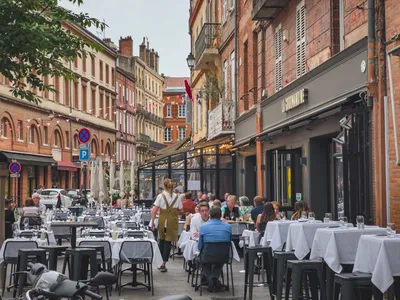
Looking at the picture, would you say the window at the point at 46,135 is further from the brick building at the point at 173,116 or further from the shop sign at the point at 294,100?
the brick building at the point at 173,116

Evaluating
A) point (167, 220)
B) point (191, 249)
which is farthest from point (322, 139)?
point (191, 249)

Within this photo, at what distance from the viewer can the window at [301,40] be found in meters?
20.5

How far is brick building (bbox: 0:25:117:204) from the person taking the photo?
4978 centimetres

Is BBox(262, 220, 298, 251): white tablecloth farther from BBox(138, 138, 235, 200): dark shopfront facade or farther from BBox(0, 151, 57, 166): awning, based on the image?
BBox(0, 151, 57, 166): awning

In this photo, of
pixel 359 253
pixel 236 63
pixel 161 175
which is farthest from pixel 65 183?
pixel 359 253

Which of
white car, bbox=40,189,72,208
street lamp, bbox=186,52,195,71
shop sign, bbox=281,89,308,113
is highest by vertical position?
street lamp, bbox=186,52,195,71

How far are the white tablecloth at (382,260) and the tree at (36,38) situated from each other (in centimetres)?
745

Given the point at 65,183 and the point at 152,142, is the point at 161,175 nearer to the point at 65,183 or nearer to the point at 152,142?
the point at 65,183

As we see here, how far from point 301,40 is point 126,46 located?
75.5 meters

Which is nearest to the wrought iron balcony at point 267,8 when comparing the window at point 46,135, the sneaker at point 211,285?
the sneaker at point 211,285

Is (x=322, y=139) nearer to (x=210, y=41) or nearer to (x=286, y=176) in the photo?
(x=286, y=176)

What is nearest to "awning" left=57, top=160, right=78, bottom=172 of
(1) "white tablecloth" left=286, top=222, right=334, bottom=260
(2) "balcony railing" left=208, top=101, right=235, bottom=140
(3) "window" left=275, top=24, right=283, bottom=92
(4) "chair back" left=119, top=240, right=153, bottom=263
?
(2) "balcony railing" left=208, top=101, right=235, bottom=140

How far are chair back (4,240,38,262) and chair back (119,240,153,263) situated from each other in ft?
4.90

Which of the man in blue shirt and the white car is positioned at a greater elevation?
the white car
